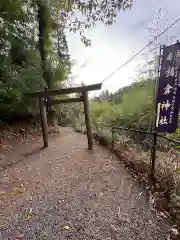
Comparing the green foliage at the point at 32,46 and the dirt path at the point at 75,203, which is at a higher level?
the green foliage at the point at 32,46

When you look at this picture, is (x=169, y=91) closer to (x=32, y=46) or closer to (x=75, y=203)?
(x=75, y=203)

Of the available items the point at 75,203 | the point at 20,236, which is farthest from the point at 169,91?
the point at 20,236

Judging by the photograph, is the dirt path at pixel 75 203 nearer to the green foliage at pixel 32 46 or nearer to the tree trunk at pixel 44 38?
the green foliage at pixel 32 46

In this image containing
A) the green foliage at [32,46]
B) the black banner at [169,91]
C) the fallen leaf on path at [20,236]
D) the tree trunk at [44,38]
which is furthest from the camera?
the tree trunk at [44,38]

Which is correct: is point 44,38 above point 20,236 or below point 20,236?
above

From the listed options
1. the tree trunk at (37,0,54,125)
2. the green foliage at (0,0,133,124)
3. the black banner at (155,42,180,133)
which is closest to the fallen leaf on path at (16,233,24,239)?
the black banner at (155,42,180,133)

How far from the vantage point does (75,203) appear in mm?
3453

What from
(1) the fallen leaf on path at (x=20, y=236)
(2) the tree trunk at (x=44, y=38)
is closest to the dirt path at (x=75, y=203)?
(1) the fallen leaf on path at (x=20, y=236)

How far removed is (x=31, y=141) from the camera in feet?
29.4

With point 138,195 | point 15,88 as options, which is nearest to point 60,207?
point 138,195

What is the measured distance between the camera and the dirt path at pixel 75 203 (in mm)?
2668

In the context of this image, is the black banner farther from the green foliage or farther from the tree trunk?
the tree trunk

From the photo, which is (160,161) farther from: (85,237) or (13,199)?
(13,199)

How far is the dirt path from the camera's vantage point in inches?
105
